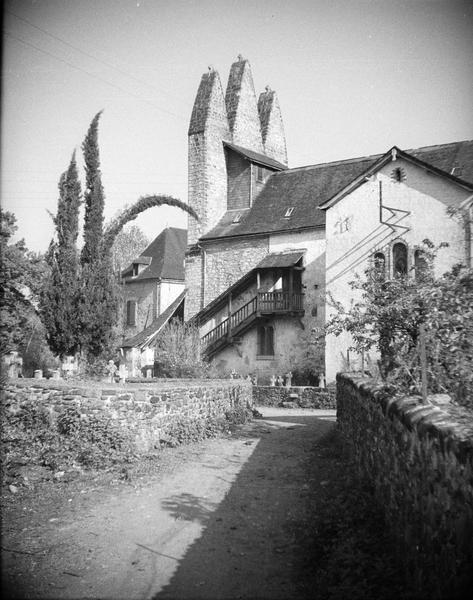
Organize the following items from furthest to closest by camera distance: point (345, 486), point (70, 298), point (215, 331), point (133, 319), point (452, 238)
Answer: point (133, 319) → point (215, 331) → point (452, 238) → point (70, 298) → point (345, 486)

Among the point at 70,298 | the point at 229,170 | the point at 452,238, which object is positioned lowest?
the point at 70,298

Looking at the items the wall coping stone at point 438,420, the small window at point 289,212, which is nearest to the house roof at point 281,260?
the small window at point 289,212

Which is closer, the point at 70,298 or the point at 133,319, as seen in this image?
the point at 70,298

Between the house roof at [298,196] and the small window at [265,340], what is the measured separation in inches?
219

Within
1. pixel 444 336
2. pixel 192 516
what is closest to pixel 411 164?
pixel 444 336

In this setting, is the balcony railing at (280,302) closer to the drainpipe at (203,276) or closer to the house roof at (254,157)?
the drainpipe at (203,276)

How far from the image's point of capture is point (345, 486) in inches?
317

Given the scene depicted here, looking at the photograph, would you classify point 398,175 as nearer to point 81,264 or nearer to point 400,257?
point 400,257

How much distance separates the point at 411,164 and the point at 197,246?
14.8m

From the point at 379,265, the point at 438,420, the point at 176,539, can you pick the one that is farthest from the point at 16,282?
the point at 438,420

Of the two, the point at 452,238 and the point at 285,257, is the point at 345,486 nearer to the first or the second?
the point at 452,238

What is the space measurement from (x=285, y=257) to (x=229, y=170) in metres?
8.99

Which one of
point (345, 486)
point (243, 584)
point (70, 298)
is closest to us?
point (243, 584)

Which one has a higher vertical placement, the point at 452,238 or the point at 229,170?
the point at 229,170
